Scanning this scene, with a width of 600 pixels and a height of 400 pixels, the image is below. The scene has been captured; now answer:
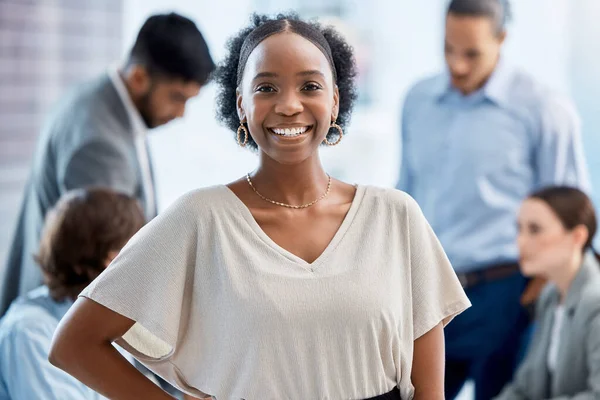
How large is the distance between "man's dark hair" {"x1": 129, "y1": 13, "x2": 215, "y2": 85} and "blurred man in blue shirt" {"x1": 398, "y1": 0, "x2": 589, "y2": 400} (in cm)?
75

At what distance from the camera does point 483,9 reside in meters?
2.55

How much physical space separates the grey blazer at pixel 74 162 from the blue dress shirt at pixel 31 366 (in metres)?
0.57

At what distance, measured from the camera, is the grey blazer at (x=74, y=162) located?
2225 millimetres

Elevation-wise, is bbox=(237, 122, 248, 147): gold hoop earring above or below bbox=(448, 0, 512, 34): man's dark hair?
below

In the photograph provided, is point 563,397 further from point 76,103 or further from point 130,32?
point 130,32

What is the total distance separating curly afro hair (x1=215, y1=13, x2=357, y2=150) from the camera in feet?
4.35

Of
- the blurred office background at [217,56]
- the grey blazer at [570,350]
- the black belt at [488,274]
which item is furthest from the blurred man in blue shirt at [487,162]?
the blurred office background at [217,56]

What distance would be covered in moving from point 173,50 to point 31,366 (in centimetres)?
101

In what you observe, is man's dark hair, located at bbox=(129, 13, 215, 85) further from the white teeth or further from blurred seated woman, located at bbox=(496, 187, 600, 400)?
the white teeth

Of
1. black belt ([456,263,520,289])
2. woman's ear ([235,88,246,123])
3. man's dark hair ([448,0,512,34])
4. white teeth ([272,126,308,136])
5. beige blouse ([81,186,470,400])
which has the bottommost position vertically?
black belt ([456,263,520,289])

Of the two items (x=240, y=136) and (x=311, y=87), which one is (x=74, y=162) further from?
(x=311, y=87)

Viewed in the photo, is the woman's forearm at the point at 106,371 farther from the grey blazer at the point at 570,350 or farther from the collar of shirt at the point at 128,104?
the grey blazer at the point at 570,350

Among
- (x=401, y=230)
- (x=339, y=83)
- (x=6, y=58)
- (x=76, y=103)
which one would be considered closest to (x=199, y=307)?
(x=401, y=230)

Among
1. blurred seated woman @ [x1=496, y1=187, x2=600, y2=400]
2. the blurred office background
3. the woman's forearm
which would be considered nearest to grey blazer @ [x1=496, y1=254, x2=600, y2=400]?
blurred seated woman @ [x1=496, y1=187, x2=600, y2=400]
